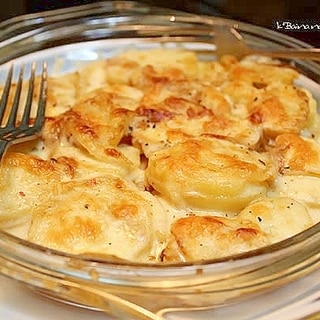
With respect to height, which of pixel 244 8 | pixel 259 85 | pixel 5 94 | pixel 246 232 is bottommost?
pixel 246 232

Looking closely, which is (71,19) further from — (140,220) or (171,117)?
(140,220)

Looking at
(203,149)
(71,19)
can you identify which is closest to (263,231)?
(203,149)

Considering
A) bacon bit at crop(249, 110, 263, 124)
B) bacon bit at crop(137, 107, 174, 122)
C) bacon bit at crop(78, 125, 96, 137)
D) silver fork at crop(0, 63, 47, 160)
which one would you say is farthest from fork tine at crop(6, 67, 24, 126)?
bacon bit at crop(249, 110, 263, 124)

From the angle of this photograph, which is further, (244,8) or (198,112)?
(244,8)

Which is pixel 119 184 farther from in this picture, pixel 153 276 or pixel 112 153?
pixel 153 276

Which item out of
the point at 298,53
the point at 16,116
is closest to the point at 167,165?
the point at 16,116

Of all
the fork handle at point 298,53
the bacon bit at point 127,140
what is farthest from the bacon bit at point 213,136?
the fork handle at point 298,53
